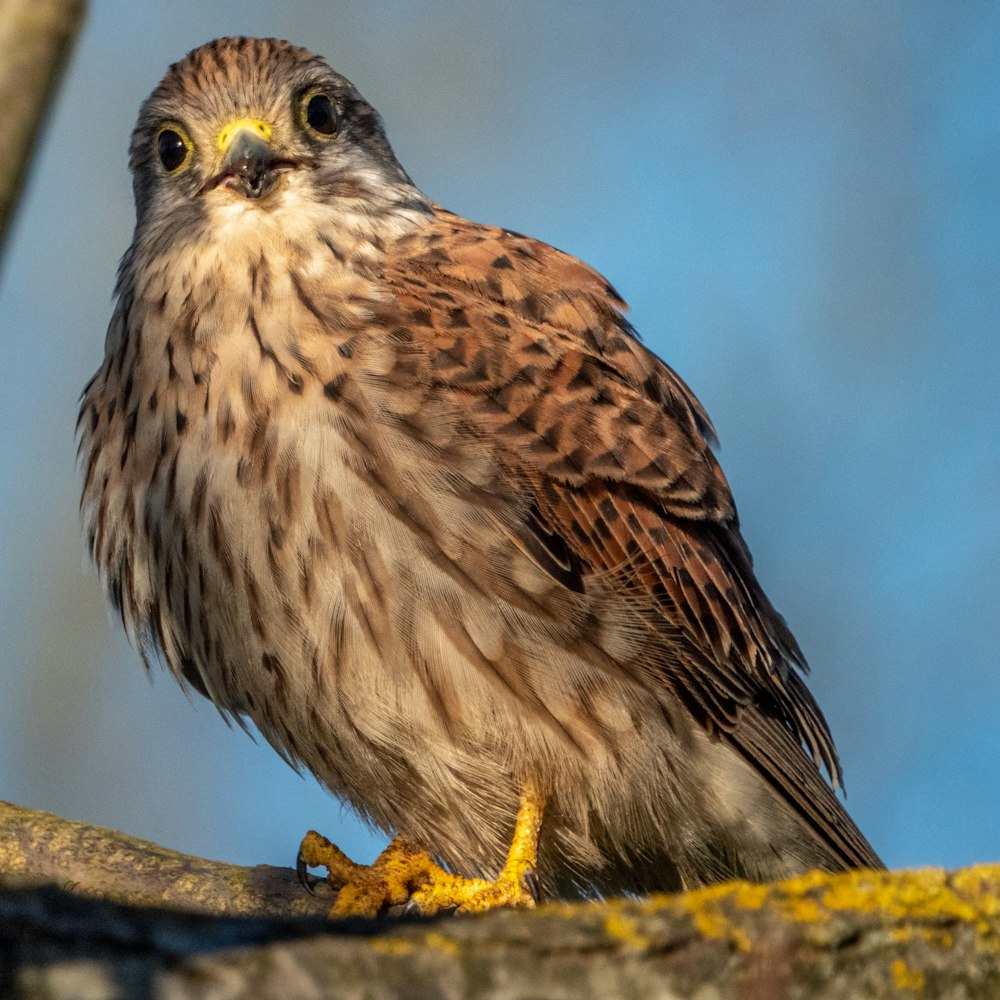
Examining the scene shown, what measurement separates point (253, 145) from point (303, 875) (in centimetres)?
190

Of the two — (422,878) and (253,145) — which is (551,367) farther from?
(422,878)

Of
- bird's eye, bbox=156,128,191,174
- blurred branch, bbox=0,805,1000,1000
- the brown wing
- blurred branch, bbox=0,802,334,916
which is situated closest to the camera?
blurred branch, bbox=0,805,1000,1000

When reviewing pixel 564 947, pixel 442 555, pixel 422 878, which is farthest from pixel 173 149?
pixel 564 947

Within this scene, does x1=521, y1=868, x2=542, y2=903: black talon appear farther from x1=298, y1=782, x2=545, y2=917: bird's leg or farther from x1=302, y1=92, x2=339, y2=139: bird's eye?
x1=302, y1=92, x2=339, y2=139: bird's eye

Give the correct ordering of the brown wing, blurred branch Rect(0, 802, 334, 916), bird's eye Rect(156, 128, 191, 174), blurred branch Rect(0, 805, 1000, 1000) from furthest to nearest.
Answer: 1. bird's eye Rect(156, 128, 191, 174)
2. the brown wing
3. blurred branch Rect(0, 802, 334, 916)
4. blurred branch Rect(0, 805, 1000, 1000)

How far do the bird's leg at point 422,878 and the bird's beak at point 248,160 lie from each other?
1.69 meters

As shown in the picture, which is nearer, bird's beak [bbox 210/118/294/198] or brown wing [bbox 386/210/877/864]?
brown wing [bbox 386/210/877/864]

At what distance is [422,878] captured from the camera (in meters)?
3.41

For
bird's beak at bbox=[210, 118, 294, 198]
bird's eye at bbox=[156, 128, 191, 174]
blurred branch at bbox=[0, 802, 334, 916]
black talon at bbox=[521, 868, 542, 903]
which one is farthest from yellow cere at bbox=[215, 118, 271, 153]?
black talon at bbox=[521, 868, 542, 903]

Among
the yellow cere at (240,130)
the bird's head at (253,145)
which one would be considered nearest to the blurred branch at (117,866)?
the bird's head at (253,145)

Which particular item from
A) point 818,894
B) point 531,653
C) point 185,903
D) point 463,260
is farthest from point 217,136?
point 818,894

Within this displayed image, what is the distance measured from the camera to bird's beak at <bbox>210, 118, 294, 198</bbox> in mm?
3730

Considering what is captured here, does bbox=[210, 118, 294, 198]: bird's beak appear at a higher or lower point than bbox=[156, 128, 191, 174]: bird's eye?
lower

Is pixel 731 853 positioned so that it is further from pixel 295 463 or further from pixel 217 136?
pixel 217 136
